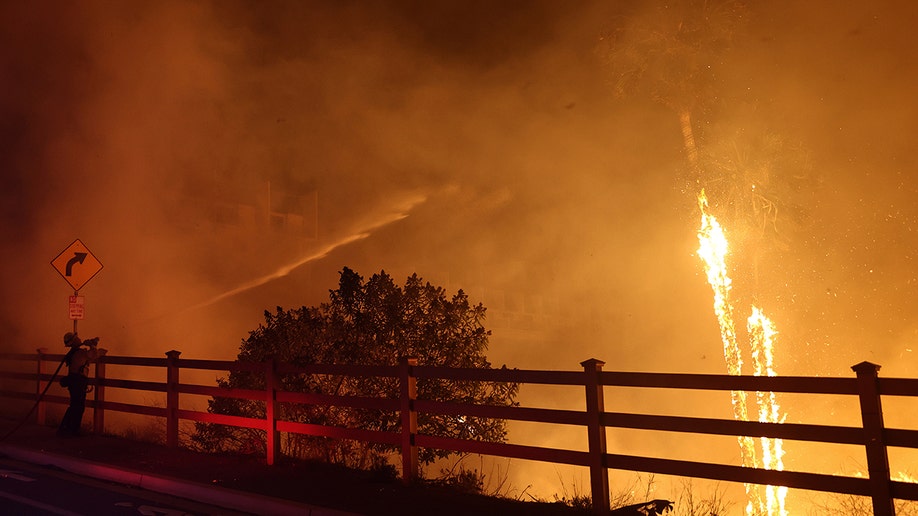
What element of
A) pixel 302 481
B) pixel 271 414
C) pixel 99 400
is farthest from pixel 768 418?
pixel 99 400

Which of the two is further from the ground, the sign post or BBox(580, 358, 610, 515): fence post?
the sign post

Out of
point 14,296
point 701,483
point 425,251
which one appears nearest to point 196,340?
point 14,296

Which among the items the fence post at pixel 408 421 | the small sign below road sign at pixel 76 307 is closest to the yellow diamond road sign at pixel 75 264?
the small sign below road sign at pixel 76 307

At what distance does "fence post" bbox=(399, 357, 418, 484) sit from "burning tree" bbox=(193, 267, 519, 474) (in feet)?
6.72

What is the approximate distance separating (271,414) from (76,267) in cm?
575

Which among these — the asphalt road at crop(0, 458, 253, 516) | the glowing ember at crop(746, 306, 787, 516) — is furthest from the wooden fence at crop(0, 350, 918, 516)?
the glowing ember at crop(746, 306, 787, 516)

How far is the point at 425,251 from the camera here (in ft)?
95.6

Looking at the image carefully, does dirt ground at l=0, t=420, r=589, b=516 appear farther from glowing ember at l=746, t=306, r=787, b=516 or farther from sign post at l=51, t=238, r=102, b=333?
glowing ember at l=746, t=306, r=787, b=516

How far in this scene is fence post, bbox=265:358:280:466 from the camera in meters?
7.88

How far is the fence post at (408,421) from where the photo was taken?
6.92m

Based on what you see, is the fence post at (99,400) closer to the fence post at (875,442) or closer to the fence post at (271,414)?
the fence post at (271,414)

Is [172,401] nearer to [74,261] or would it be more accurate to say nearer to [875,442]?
[74,261]

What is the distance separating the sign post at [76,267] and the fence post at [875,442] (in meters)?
10.9

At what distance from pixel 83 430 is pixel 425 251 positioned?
62.4ft
